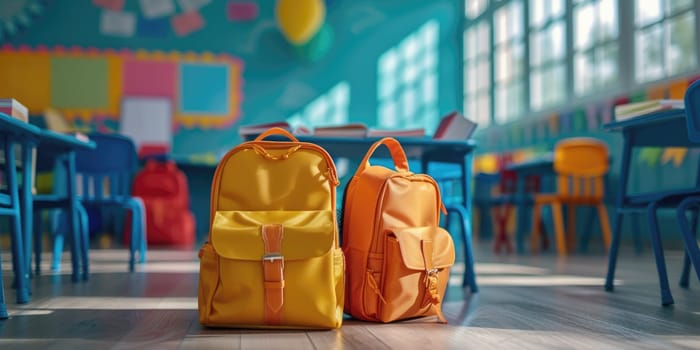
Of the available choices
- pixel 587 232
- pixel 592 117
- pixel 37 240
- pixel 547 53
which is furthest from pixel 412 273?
pixel 547 53

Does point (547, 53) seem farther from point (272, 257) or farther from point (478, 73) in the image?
point (272, 257)

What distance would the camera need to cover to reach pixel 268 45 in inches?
284

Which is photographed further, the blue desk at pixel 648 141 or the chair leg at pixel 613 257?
the chair leg at pixel 613 257

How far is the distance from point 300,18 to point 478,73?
1941 mm

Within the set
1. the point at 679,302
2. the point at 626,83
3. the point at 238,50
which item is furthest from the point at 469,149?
the point at 238,50

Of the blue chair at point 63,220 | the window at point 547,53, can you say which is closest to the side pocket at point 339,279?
the blue chair at point 63,220

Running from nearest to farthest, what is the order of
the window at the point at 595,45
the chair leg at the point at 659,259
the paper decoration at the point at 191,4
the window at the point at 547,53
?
the chair leg at the point at 659,259 < the window at the point at 595,45 < the window at the point at 547,53 < the paper decoration at the point at 191,4

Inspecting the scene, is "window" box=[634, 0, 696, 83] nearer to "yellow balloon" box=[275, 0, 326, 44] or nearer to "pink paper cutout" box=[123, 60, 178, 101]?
"yellow balloon" box=[275, 0, 326, 44]

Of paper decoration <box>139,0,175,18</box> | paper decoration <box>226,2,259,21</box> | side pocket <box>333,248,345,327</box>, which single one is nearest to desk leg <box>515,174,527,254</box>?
side pocket <box>333,248,345,327</box>

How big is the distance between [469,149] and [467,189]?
0.16 m

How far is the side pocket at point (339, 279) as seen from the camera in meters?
1.60

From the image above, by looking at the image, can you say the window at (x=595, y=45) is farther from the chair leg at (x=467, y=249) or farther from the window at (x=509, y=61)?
the chair leg at (x=467, y=249)

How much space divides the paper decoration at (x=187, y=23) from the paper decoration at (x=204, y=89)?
0.37 metres

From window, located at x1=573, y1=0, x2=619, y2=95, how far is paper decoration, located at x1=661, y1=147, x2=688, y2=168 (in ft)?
2.39
